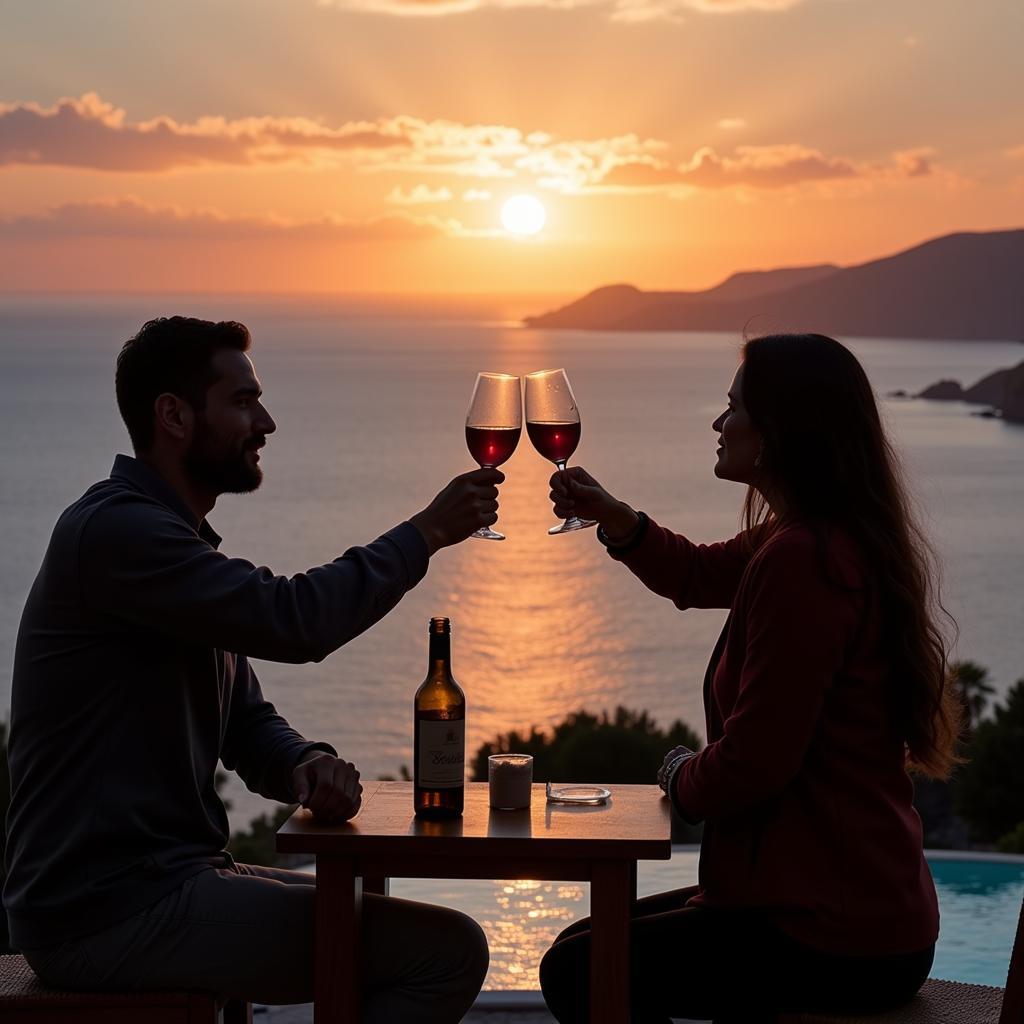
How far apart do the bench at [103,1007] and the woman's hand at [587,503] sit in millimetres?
1125

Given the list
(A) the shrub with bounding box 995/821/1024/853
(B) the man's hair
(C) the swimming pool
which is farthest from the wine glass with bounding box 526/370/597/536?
(A) the shrub with bounding box 995/821/1024/853

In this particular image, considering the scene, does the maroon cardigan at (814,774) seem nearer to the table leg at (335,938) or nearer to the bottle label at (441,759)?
the bottle label at (441,759)

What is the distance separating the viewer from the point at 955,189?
73625mm

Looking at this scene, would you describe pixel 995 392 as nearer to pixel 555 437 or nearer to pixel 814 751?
pixel 555 437

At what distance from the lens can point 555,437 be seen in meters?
2.86

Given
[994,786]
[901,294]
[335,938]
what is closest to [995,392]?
[901,294]

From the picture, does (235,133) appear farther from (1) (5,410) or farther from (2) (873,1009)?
(2) (873,1009)

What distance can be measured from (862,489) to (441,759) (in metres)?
0.84

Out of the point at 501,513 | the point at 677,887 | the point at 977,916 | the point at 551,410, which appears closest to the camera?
the point at 551,410

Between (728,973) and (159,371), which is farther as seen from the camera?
(159,371)

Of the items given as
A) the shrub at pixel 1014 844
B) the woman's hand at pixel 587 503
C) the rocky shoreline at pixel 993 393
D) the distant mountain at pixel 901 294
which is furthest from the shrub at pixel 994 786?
the rocky shoreline at pixel 993 393

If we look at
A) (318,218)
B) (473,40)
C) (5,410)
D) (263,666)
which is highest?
(473,40)

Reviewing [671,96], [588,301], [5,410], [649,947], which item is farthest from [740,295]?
[649,947]

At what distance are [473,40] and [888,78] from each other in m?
24.4
